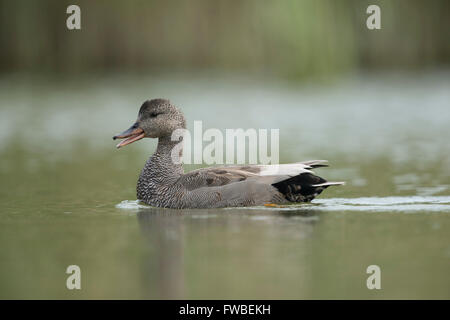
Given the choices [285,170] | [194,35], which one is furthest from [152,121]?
[194,35]

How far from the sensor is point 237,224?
25.6 ft

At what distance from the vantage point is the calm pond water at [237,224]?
591 cm

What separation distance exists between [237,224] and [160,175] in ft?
5.41

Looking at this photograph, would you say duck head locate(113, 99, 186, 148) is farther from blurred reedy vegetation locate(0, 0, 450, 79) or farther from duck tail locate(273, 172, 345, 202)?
blurred reedy vegetation locate(0, 0, 450, 79)

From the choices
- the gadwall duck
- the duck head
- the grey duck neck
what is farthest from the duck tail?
the duck head

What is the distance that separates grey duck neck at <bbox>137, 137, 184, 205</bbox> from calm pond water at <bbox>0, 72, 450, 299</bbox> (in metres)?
0.21

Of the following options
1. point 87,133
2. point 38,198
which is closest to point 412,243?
point 38,198

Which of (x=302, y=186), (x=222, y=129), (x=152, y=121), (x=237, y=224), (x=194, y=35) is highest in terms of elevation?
(x=194, y=35)

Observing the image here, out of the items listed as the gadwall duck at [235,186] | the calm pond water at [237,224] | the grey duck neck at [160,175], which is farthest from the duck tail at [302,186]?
the grey duck neck at [160,175]

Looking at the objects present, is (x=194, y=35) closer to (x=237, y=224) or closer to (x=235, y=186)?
(x=235, y=186)

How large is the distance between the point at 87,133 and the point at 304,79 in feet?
18.8

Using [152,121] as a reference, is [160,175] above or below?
below

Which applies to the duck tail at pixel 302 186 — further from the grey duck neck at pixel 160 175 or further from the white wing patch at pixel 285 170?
the grey duck neck at pixel 160 175

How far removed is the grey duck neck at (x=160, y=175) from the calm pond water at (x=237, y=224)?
0.70 feet
